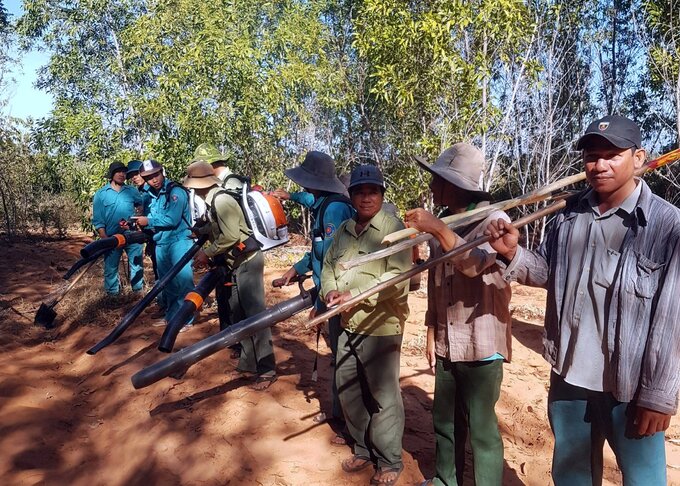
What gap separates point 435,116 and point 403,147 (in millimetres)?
917

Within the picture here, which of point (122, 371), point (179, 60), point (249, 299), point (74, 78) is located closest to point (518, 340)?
point (249, 299)

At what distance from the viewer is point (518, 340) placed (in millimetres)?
6453

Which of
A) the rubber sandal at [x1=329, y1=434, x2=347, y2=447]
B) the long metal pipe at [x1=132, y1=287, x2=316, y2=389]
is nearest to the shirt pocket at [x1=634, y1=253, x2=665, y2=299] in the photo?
the long metal pipe at [x1=132, y1=287, x2=316, y2=389]

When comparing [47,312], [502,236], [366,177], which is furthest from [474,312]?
[47,312]

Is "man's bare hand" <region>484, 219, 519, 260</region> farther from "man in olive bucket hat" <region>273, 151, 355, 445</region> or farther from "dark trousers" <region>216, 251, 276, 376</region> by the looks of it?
"dark trousers" <region>216, 251, 276, 376</region>

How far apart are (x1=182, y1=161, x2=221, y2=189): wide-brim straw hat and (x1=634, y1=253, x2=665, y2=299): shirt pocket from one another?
13.0 ft

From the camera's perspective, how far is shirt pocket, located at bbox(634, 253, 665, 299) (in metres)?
1.90

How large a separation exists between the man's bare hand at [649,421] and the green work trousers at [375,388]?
1.48 meters

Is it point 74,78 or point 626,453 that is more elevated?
point 74,78

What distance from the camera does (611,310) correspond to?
2.01m

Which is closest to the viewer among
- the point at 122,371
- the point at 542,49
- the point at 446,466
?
the point at 446,466

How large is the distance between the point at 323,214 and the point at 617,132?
2191mm

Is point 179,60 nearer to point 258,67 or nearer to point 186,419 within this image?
point 258,67

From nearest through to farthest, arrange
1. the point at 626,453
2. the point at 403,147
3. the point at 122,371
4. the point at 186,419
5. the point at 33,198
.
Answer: the point at 626,453, the point at 186,419, the point at 122,371, the point at 403,147, the point at 33,198
